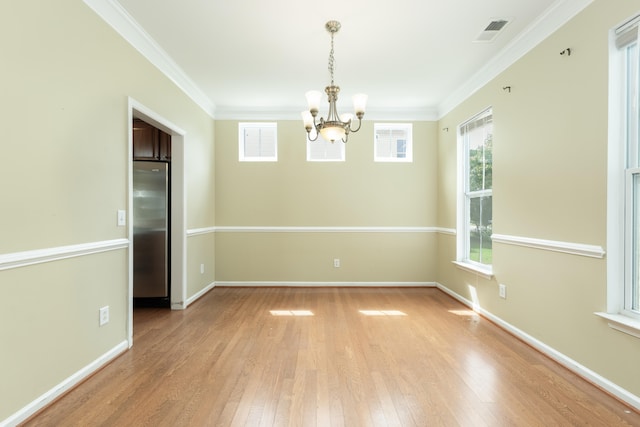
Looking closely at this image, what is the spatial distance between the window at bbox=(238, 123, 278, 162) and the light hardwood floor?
96.8 inches

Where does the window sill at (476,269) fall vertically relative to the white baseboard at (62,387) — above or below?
above

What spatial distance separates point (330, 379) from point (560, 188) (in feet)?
7.25

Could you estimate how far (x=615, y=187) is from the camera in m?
2.12

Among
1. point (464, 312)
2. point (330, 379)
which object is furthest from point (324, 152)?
point (330, 379)

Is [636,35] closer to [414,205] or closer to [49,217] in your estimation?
[414,205]

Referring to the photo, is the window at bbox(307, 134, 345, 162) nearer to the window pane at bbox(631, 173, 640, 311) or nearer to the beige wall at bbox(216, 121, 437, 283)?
the beige wall at bbox(216, 121, 437, 283)

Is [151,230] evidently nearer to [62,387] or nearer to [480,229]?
[62,387]

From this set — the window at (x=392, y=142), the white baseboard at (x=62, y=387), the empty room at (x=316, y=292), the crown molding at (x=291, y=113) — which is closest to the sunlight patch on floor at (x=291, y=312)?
the empty room at (x=316, y=292)

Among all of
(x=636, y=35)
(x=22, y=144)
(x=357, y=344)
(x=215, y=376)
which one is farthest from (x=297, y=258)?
(x=636, y=35)

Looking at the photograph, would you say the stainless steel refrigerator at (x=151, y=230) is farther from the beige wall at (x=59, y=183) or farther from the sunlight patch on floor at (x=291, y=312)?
the sunlight patch on floor at (x=291, y=312)

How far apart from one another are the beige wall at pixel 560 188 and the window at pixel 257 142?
9.75 ft

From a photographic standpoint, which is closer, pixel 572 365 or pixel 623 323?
pixel 623 323

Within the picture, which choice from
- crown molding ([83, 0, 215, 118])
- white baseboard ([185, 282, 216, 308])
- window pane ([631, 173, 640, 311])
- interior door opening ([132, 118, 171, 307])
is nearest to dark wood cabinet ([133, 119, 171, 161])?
interior door opening ([132, 118, 171, 307])

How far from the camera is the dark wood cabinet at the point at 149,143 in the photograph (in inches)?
153
